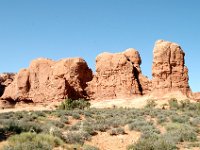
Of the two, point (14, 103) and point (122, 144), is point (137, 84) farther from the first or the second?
point (122, 144)

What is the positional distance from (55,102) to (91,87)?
560 cm

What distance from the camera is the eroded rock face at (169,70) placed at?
138 feet

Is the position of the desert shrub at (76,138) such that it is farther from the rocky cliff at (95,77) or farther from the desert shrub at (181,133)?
the rocky cliff at (95,77)

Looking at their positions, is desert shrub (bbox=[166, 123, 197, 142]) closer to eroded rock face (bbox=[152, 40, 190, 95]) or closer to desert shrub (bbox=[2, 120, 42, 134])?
desert shrub (bbox=[2, 120, 42, 134])

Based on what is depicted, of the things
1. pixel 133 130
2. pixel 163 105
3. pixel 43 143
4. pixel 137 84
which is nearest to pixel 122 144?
pixel 133 130

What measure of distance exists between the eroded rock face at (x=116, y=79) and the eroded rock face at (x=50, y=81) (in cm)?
194

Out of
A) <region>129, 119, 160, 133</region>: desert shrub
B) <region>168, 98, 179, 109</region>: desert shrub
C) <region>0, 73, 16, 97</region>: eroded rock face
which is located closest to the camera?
<region>129, 119, 160, 133</region>: desert shrub

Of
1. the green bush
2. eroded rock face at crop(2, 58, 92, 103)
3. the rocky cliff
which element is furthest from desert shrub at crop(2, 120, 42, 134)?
eroded rock face at crop(2, 58, 92, 103)

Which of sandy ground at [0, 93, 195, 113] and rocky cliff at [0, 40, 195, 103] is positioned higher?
rocky cliff at [0, 40, 195, 103]

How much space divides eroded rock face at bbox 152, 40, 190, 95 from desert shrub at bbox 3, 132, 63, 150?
1172 inches

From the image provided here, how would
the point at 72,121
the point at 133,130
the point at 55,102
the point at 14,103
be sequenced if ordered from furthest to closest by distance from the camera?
1. the point at 14,103
2. the point at 55,102
3. the point at 72,121
4. the point at 133,130

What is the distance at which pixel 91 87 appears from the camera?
1953 inches

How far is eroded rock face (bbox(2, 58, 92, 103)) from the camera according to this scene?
4859 cm

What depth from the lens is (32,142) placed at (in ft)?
40.9
